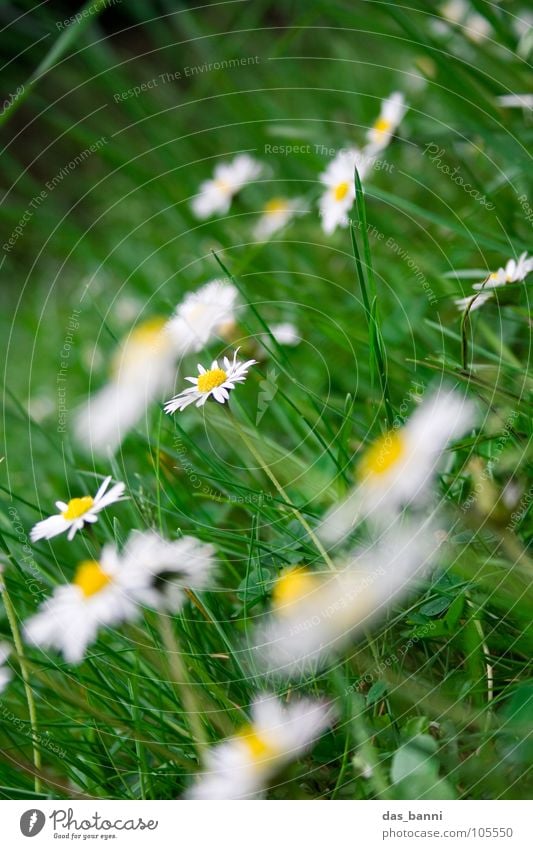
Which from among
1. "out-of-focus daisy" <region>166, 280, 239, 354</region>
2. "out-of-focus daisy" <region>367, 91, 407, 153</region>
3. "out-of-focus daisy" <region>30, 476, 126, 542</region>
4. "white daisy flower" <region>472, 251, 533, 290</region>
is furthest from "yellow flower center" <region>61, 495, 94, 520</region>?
"out-of-focus daisy" <region>367, 91, 407, 153</region>

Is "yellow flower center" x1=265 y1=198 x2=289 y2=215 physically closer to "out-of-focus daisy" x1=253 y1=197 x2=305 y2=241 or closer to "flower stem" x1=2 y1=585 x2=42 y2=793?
"out-of-focus daisy" x1=253 y1=197 x2=305 y2=241

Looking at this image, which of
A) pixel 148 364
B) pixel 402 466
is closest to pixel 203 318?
pixel 148 364

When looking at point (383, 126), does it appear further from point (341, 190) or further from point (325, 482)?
point (325, 482)

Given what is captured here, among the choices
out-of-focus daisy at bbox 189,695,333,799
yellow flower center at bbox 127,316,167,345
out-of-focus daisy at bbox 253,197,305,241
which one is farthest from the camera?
out-of-focus daisy at bbox 253,197,305,241

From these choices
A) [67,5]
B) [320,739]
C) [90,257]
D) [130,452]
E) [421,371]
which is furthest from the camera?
[67,5]

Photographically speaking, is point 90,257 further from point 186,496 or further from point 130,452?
point 186,496

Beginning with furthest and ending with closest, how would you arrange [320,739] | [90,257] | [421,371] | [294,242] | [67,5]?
[67,5] → [90,257] → [294,242] → [421,371] → [320,739]
